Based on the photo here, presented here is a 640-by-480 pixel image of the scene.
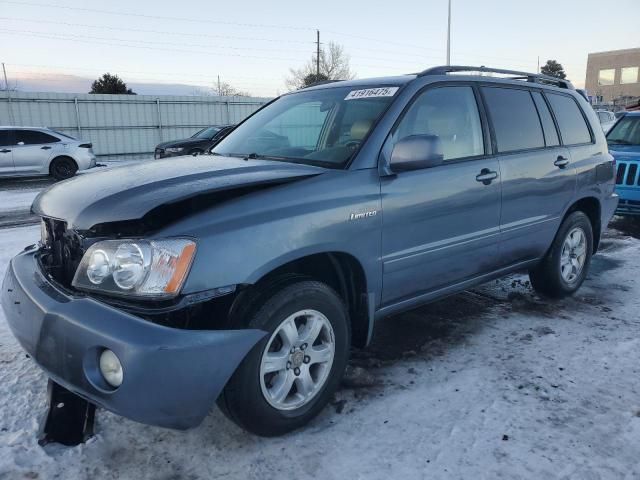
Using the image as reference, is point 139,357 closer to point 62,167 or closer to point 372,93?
point 372,93

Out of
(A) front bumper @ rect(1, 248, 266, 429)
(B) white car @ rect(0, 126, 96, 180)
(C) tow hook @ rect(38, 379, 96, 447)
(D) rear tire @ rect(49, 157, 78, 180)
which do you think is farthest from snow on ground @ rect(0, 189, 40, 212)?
(A) front bumper @ rect(1, 248, 266, 429)

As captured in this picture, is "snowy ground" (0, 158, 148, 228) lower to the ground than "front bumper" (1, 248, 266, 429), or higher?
lower

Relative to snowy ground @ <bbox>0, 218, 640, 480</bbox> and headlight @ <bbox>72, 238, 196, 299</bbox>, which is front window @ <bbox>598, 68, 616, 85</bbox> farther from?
headlight @ <bbox>72, 238, 196, 299</bbox>

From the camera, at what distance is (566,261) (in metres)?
4.64

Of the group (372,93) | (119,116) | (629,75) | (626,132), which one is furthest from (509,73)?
(629,75)

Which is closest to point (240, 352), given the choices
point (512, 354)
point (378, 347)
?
point (378, 347)

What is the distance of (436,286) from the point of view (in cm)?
343

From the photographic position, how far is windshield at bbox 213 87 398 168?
311 centimetres

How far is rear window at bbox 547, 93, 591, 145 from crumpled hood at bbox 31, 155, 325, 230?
8.51 feet

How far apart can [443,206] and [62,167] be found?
13.8 m

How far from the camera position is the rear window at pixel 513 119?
3.77m

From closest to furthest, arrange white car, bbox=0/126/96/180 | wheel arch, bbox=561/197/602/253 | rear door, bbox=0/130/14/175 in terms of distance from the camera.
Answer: wheel arch, bbox=561/197/602/253 < rear door, bbox=0/130/14/175 < white car, bbox=0/126/96/180

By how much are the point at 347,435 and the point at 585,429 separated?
47.4 inches

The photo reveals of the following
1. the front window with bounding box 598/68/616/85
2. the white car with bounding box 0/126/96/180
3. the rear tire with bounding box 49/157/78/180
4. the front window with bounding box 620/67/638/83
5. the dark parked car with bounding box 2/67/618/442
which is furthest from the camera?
the front window with bounding box 598/68/616/85
